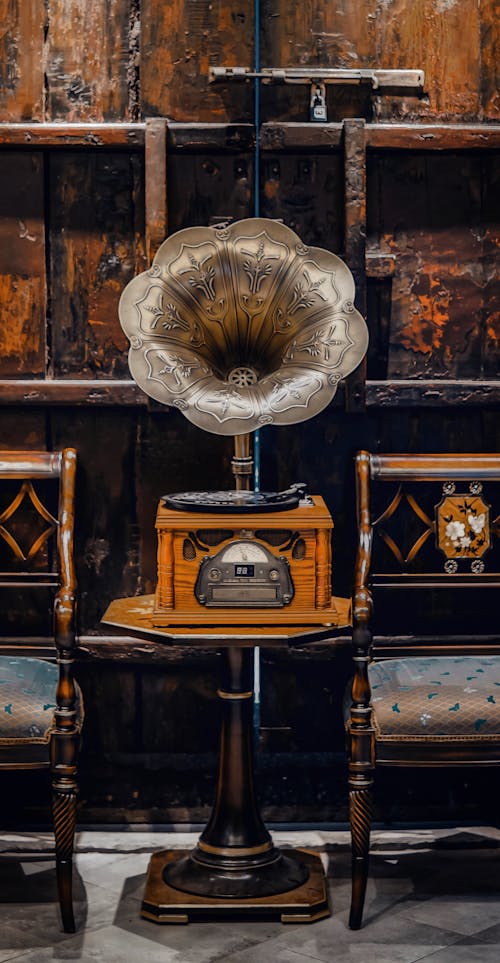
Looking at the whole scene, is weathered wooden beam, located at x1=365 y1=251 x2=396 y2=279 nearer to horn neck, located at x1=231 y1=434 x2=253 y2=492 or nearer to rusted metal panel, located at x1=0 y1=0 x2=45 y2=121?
horn neck, located at x1=231 y1=434 x2=253 y2=492

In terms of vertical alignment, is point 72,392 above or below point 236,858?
above

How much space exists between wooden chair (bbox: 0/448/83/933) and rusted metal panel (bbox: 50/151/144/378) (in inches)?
14.8

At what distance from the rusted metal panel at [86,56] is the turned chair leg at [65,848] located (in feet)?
6.26

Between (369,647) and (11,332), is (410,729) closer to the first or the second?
(369,647)

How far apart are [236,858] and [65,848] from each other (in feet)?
1.54

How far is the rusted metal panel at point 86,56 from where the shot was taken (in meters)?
3.53

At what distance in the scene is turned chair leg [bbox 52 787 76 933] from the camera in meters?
3.01

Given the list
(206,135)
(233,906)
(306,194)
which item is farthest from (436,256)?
(233,906)

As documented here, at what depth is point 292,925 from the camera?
10.0 feet

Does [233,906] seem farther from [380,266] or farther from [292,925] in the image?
[380,266]

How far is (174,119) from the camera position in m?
3.55

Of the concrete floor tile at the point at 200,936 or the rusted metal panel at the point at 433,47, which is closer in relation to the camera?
the concrete floor tile at the point at 200,936

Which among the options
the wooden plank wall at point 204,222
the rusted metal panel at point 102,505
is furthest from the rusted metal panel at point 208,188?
the rusted metal panel at point 102,505

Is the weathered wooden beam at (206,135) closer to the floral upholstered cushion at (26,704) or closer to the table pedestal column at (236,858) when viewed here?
the table pedestal column at (236,858)
